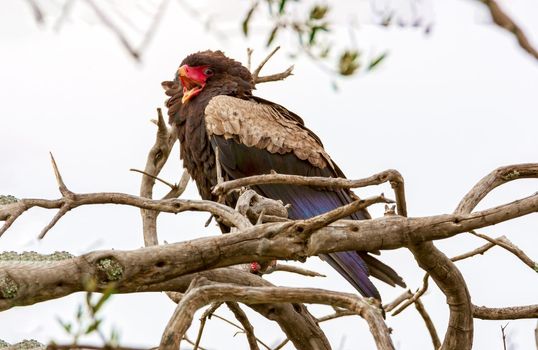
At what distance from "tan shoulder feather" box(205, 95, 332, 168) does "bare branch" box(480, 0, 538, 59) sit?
4934mm

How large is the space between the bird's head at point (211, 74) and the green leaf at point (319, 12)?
428 centimetres

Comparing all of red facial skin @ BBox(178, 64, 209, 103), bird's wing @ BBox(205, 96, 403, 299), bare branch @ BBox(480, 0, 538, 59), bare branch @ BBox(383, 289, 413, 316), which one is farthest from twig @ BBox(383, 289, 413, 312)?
bare branch @ BBox(480, 0, 538, 59)

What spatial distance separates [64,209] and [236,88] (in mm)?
3027

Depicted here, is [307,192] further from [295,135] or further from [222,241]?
[222,241]

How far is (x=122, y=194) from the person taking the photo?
4406 mm

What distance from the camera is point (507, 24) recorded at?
6.00 feet

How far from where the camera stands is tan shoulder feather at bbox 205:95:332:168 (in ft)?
22.3

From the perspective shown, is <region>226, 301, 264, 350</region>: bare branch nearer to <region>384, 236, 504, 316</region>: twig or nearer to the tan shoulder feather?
<region>384, 236, 504, 316</region>: twig

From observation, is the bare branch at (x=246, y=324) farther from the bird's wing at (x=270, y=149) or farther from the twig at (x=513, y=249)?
the bird's wing at (x=270, y=149)

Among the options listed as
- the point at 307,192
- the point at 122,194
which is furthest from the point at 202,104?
the point at 122,194

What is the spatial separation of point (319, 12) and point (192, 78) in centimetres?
439

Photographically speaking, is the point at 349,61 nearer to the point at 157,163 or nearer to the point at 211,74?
the point at 157,163

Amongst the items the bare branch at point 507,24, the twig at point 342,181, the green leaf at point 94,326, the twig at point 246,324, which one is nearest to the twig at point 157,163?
the twig at point 246,324

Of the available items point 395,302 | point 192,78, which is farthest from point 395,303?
point 192,78
